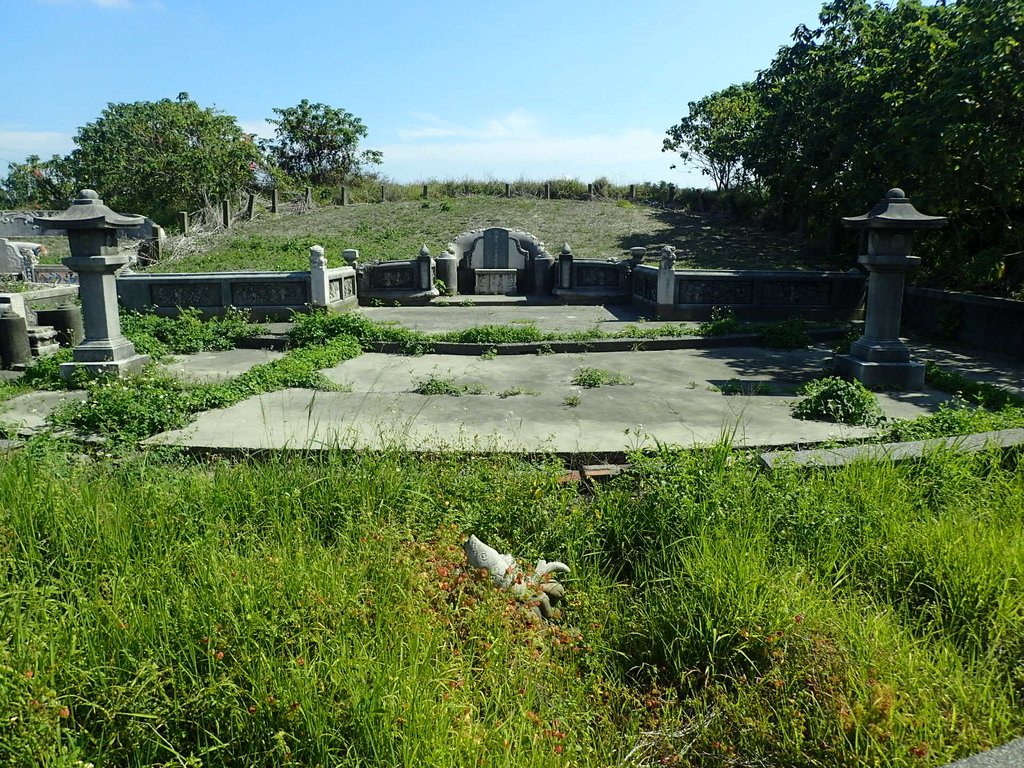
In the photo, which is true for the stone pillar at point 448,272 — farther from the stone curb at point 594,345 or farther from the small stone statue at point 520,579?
the small stone statue at point 520,579

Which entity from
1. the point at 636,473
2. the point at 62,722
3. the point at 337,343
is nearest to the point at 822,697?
the point at 636,473

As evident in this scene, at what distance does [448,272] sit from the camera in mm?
21734

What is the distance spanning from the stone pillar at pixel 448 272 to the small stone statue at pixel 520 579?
1802 centimetres

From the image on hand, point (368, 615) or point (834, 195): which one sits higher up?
→ point (834, 195)

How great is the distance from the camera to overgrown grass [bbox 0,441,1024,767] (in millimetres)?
2672

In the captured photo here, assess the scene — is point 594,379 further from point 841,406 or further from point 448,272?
point 448,272

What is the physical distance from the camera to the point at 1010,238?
514 inches

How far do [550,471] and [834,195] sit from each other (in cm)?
1685

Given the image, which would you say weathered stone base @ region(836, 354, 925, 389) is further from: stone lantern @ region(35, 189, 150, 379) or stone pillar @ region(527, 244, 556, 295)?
stone pillar @ region(527, 244, 556, 295)

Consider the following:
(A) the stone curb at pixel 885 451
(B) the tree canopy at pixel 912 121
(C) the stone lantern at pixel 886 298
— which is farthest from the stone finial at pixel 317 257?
(A) the stone curb at pixel 885 451

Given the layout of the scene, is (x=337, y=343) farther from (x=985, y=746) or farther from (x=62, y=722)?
(x=985, y=746)

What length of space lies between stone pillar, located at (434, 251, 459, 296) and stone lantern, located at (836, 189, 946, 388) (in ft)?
46.0

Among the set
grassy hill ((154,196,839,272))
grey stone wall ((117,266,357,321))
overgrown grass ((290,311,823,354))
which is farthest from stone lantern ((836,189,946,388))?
grassy hill ((154,196,839,272))

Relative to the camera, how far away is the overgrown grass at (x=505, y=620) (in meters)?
2.67
